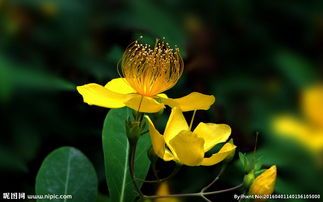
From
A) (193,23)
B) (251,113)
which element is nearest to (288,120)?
(251,113)

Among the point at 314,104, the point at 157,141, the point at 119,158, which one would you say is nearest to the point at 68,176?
the point at 119,158

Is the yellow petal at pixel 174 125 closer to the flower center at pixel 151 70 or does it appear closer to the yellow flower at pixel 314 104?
the flower center at pixel 151 70

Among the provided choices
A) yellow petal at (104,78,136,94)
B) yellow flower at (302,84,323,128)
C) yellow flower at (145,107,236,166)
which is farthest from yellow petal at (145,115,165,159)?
yellow flower at (302,84,323,128)

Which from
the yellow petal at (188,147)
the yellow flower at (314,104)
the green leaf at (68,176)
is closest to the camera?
the yellow petal at (188,147)

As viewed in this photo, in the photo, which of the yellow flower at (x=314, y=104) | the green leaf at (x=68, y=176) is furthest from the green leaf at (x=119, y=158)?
the yellow flower at (x=314, y=104)

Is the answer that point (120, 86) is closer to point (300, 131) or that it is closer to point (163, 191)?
point (163, 191)

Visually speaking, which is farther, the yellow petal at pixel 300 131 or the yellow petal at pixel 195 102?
the yellow petal at pixel 300 131

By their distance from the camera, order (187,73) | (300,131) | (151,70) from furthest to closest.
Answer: (300,131)
(187,73)
(151,70)
